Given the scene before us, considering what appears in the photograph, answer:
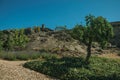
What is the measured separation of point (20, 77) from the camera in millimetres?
15406

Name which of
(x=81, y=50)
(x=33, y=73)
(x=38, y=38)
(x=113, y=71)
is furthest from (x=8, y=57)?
(x=38, y=38)

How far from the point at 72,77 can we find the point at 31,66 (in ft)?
12.4

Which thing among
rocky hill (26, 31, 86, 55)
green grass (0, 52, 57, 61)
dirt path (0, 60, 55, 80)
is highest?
rocky hill (26, 31, 86, 55)

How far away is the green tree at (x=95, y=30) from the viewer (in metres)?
22.6

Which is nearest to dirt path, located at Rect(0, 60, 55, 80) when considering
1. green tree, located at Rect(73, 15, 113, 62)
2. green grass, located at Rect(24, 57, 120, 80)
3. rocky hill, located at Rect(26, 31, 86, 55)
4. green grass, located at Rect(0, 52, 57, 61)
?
green grass, located at Rect(24, 57, 120, 80)

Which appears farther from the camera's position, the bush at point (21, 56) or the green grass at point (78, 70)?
the bush at point (21, 56)

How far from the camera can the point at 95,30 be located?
73.7 feet

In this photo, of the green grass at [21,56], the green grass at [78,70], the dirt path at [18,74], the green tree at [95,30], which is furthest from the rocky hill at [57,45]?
the dirt path at [18,74]

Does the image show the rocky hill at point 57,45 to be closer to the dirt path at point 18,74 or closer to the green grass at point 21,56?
the green grass at point 21,56

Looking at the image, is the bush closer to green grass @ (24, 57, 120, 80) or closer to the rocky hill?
green grass @ (24, 57, 120, 80)

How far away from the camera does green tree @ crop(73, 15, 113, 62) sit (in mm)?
22562

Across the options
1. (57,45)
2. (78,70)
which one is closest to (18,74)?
(78,70)

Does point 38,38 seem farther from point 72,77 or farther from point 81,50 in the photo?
point 72,77

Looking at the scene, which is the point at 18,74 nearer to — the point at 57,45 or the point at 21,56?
the point at 21,56
